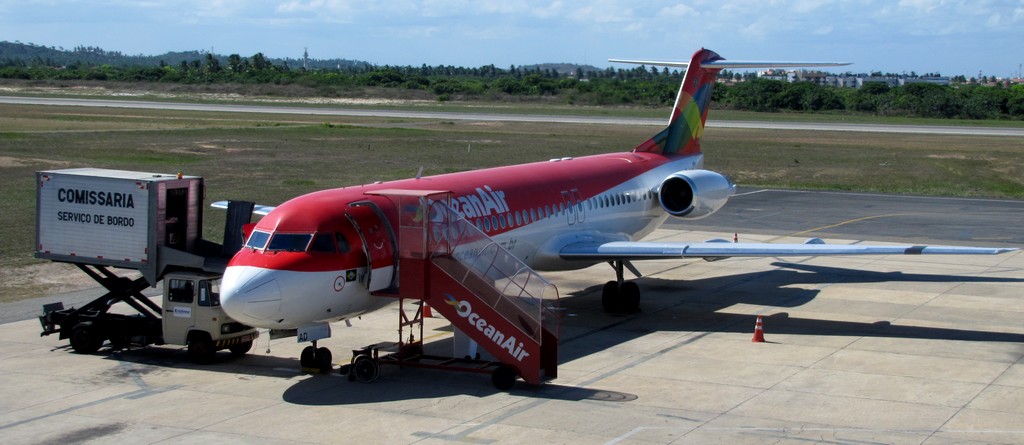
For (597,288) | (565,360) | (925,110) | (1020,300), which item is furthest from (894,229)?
(925,110)

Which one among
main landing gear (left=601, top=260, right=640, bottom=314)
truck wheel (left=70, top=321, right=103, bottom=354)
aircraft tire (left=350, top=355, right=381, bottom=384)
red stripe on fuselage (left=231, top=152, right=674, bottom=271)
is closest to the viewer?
red stripe on fuselage (left=231, top=152, right=674, bottom=271)

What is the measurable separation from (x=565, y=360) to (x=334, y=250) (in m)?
5.05

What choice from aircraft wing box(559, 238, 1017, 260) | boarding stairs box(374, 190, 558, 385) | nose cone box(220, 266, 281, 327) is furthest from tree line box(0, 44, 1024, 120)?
nose cone box(220, 266, 281, 327)

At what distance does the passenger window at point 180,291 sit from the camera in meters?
20.7

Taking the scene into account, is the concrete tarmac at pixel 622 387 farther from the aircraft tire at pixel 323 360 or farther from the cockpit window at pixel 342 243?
the cockpit window at pixel 342 243

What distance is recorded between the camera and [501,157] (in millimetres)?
64875

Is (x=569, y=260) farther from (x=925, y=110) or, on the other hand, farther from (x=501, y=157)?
(x=925, y=110)

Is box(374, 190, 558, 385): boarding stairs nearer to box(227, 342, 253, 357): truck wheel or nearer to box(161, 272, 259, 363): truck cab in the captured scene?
box(161, 272, 259, 363): truck cab

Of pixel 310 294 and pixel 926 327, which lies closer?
pixel 310 294

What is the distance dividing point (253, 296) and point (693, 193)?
14.1 metres

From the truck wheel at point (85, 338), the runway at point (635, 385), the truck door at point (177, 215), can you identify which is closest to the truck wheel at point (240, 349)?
the runway at point (635, 385)

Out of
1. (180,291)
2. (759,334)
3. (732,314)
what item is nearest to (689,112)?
(732,314)

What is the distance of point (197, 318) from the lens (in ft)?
67.4

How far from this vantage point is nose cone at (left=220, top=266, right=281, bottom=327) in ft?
60.0
